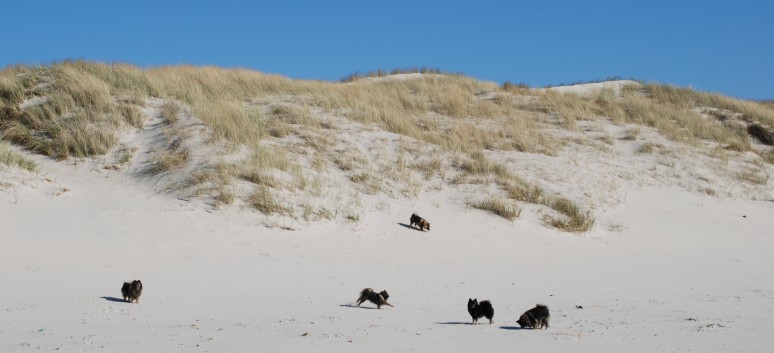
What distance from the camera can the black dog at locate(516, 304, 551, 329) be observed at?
680 centimetres

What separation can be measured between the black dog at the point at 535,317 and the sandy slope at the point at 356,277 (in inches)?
7.2

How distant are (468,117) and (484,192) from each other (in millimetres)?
6704

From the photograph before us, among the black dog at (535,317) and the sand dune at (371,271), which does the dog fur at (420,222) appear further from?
the black dog at (535,317)

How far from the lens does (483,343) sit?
6.24 metres

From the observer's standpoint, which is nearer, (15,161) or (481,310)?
(481,310)

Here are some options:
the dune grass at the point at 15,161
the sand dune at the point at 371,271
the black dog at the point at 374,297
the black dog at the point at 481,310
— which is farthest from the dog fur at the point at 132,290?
the dune grass at the point at 15,161

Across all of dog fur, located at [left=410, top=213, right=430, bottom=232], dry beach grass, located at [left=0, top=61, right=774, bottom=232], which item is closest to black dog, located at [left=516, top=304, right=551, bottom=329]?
dog fur, located at [left=410, top=213, right=430, bottom=232]

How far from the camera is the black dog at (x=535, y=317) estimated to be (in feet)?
22.3

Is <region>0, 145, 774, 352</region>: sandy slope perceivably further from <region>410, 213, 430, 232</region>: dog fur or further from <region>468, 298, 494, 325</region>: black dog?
<region>410, 213, 430, 232</region>: dog fur

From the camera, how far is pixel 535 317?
22.4 ft

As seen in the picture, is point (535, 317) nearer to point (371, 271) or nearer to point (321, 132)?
point (371, 271)

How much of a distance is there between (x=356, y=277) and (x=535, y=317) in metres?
3.70

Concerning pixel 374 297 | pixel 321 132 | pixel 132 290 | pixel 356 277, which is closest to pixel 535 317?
pixel 374 297

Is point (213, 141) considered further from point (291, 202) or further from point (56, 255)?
point (56, 255)
